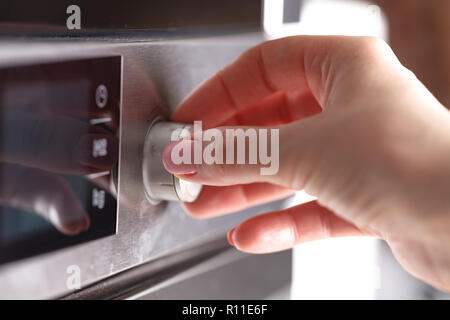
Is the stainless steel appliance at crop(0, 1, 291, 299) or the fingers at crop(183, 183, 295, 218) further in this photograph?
the fingers at crop(183, 183, 295, 218)

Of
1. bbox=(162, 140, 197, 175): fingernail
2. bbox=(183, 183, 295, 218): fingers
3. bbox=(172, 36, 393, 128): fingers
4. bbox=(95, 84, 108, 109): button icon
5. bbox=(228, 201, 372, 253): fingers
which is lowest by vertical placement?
bbox=(228, 201, 372, 253): fingers

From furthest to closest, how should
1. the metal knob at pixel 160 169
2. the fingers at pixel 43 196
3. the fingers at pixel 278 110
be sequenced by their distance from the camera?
the fingers at pixel 278 110, the metal knob at pixel 160 169, the fingers at pixel 43 196

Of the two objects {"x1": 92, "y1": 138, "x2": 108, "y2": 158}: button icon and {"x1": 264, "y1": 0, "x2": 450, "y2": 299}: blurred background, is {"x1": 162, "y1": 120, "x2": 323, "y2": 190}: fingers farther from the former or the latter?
{"x1": 264, "y1": 0, "x2": 450, "y2": 299}: blurred background

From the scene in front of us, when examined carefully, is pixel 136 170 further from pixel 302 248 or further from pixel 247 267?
pixel 302 248

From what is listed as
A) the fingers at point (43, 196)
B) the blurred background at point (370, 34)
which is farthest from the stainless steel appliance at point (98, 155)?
the blurred background at point (370, 34)

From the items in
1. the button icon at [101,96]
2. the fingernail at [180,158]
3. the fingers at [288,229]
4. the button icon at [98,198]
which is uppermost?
the button icon at [101,96]

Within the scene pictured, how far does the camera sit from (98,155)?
284 millimetres

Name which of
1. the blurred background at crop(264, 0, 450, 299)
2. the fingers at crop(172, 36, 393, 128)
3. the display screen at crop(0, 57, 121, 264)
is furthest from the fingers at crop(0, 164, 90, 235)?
the blurred background at crop(264, 0, 450, 299)

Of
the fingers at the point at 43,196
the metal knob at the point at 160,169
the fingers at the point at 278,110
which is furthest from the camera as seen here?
the fingers at the point at 278,110

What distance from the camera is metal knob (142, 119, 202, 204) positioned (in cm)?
33

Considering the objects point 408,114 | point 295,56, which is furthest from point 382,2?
point 408,114

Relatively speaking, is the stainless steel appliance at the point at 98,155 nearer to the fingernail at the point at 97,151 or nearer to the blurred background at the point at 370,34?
the fingernail at the point at 97,151

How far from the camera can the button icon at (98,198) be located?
283 mm
